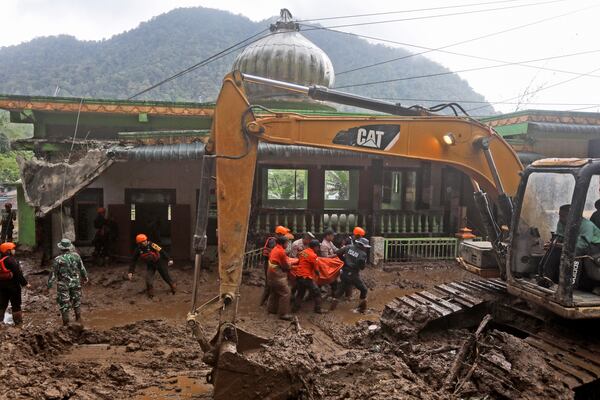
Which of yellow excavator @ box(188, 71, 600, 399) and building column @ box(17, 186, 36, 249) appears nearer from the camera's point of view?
yellow excavator @ box(188, 71, 600, 399)

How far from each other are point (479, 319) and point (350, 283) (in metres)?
3.71

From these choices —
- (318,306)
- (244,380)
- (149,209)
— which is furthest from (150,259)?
(244,380)

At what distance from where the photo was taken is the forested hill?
54.2 m

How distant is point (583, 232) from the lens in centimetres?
473

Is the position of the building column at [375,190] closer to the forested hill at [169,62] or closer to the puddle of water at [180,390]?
the puddle of water at [180,390]

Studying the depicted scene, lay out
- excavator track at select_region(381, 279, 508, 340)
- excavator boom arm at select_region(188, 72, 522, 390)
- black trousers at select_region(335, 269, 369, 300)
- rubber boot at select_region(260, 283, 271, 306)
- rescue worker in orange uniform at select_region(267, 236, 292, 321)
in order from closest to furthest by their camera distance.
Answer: excavator boom arm at select_region(188, 72, 522, 390) → excavator track at select_region(381, 279, 508, 340) → rescue worker in orange uniform at select_region(267, 236, 292, 321) → black trousers at select_region(335, 269, 369, 300) → rubber boot at select_region(260, 283, 271, 306)

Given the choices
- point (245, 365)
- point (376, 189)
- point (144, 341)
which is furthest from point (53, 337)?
point (376, 189)

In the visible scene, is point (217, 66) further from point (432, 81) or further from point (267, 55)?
point (267, 55)

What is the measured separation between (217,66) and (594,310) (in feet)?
208

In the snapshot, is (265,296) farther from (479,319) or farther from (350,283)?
(479,319)

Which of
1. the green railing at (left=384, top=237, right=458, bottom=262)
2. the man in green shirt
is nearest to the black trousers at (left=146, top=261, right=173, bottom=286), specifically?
the green railing at (left=384, top=237, right=458, bottom=262)

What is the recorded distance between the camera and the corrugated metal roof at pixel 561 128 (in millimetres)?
13375

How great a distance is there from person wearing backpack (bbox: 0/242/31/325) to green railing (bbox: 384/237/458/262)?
880cm

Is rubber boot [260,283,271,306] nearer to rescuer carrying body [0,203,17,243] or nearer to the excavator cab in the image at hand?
Answer: the excavator cab
